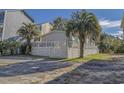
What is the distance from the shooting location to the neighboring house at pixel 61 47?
2278 cm

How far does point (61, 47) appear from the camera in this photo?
77.0 feet

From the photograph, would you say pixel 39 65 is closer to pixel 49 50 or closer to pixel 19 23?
pixel 19 23

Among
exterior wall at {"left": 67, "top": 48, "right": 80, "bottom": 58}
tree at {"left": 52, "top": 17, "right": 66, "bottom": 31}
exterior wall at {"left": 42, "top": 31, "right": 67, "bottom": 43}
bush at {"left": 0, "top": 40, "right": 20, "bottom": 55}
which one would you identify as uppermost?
tree at {"left": 52, "top": 17, "right": 66, "bottom": 31}

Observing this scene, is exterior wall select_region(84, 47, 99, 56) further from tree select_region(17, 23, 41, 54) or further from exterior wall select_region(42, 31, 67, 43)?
tree select_region(17, 23, 41, 54)

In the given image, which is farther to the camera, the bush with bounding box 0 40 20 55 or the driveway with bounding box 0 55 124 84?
the bush with bounding box 0 40 20 55

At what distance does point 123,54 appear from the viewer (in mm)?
20266

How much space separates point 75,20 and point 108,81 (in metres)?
9.27

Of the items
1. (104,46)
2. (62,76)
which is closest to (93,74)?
(62,76)

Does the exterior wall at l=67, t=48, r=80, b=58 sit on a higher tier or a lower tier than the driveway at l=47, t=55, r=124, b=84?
higher

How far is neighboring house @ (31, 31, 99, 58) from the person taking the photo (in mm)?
22784

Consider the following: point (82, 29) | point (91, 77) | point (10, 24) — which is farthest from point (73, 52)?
point (91, 77)

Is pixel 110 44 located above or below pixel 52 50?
above

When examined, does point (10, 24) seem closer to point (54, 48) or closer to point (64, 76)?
point (64, 76)

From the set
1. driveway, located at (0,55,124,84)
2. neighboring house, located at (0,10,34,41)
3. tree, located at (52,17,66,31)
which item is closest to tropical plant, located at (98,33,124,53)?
tree, located at (52,17,66,31)
